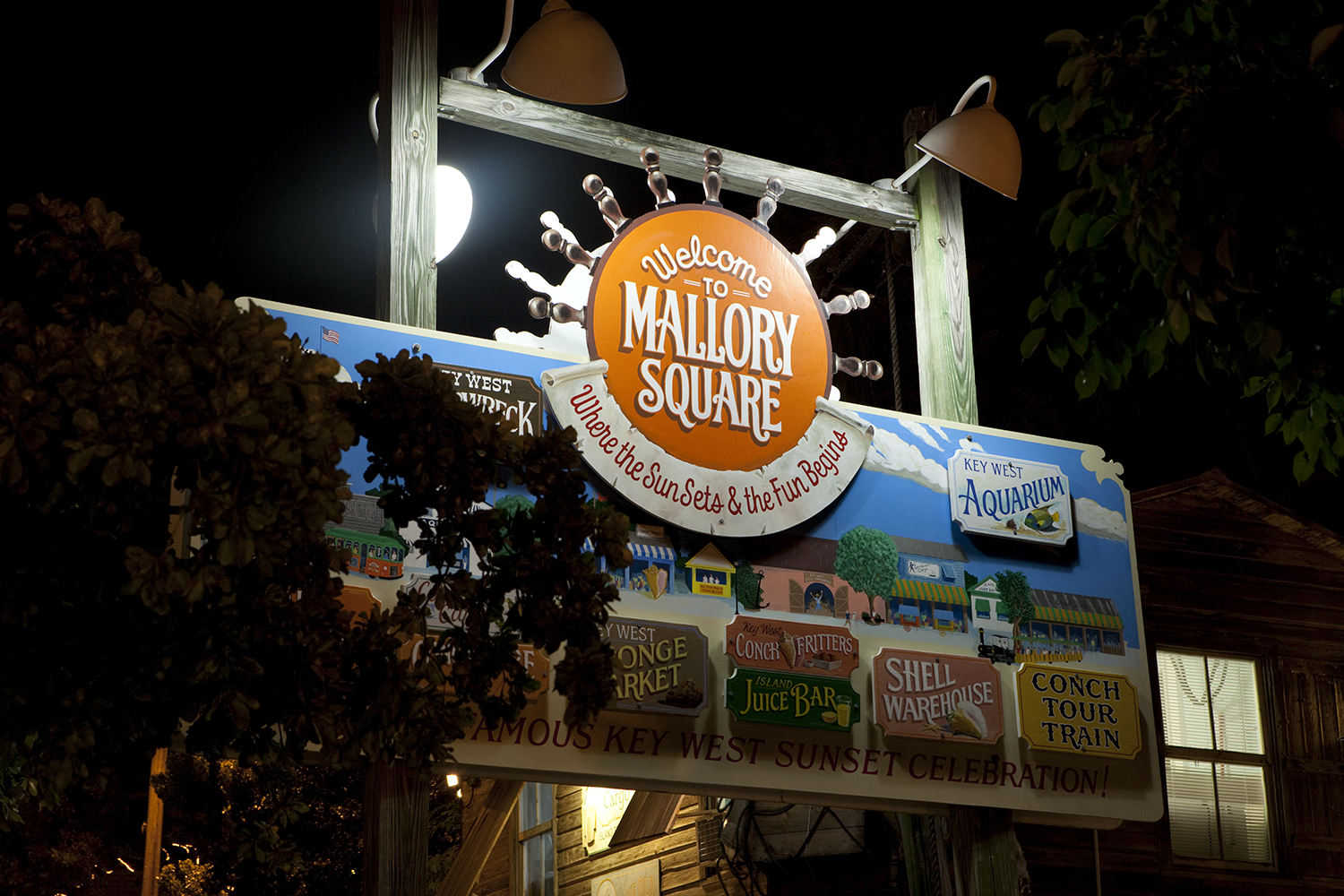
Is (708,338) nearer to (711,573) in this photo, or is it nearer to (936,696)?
(711,573)

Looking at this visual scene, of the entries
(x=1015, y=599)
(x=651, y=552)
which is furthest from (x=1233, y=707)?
(x=651, y=552)

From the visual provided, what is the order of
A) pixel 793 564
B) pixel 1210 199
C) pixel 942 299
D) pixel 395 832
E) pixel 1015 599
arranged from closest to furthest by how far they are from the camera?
pixel 1210 199 → pixel 395 832 → pixel 793 564 → pixel 1015 599 → pixel 942 299

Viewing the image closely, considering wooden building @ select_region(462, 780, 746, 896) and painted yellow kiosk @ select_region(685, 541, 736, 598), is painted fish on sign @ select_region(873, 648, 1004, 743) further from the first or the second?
wooden building @ select_region(462, 780, 746, 896)

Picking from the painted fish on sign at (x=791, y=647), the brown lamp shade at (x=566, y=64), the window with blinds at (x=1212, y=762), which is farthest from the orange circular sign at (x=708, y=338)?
the window with blinds at (x=1212, y=762)

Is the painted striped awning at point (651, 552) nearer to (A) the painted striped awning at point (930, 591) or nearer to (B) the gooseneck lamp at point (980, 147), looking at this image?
(A) the painted striped awning at point (930, 591)

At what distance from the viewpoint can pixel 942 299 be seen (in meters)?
8.29

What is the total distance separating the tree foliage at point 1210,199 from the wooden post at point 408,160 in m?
2.86

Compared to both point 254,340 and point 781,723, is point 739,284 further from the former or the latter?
point 254,340

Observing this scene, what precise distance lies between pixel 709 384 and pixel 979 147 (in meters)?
2.09

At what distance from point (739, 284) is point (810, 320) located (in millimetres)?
450

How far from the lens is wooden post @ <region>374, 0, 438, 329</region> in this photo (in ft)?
22.2

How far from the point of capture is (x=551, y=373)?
6742mm

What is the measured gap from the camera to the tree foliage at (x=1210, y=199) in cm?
506

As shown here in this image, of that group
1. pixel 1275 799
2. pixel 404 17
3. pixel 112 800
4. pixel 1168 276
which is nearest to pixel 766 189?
pixel 404 17
